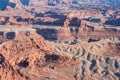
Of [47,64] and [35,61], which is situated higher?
[35,61]

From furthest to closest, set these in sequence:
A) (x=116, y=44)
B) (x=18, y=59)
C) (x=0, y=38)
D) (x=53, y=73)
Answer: (x=0, y=38) < (x=116, y=44) < (x=18, y=59) < (x=53, y=73)

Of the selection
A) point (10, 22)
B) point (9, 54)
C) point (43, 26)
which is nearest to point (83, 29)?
point (43, 26)

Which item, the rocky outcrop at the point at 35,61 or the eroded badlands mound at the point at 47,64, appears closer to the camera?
the eroded badlands mound at the point at 47,64

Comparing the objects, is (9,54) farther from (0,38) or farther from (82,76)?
(0,38)

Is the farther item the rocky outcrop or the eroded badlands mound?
the rocky outcrop

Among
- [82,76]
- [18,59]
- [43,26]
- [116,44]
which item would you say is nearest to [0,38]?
[43,26]

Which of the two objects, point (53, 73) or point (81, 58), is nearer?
point (53, 73)

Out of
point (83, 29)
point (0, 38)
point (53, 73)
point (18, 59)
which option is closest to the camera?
point (53, 73)

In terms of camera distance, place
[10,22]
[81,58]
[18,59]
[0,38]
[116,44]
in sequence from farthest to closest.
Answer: [10,22]
[0,38]
[116,44]
[81,58]
[18,59]

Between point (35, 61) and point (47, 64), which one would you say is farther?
point (35, 61)

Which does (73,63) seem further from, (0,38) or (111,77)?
(0,38)
